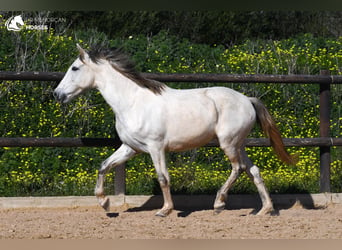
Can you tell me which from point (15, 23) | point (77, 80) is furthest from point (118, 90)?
point (15, 23)

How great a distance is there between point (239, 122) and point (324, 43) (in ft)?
20.6

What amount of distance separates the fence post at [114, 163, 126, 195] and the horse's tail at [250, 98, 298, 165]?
151 cm

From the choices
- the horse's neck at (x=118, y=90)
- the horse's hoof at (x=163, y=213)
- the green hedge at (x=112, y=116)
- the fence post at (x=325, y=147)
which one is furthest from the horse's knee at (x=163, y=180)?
the fence post at (x=325, y=147)

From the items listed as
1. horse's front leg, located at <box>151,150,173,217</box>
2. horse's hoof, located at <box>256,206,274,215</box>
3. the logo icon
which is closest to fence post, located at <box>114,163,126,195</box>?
horse's front leg, located at <box>151,150,173,217</box>

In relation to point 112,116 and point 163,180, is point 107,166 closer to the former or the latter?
point 163,180

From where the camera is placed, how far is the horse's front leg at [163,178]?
6.89m

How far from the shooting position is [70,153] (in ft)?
31.6

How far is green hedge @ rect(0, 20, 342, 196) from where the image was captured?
8.34 m

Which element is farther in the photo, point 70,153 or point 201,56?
point 201,56

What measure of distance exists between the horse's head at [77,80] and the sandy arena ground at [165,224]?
1148mm

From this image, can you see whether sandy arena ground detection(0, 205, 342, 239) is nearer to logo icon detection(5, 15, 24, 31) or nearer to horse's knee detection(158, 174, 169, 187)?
horse's knee detection(158, 174, 169, 187)

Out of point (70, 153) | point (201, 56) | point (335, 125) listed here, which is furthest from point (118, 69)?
point (201, 56)

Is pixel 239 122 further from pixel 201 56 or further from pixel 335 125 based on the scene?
pixel 201 56

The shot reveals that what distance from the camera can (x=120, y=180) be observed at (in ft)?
25.4
